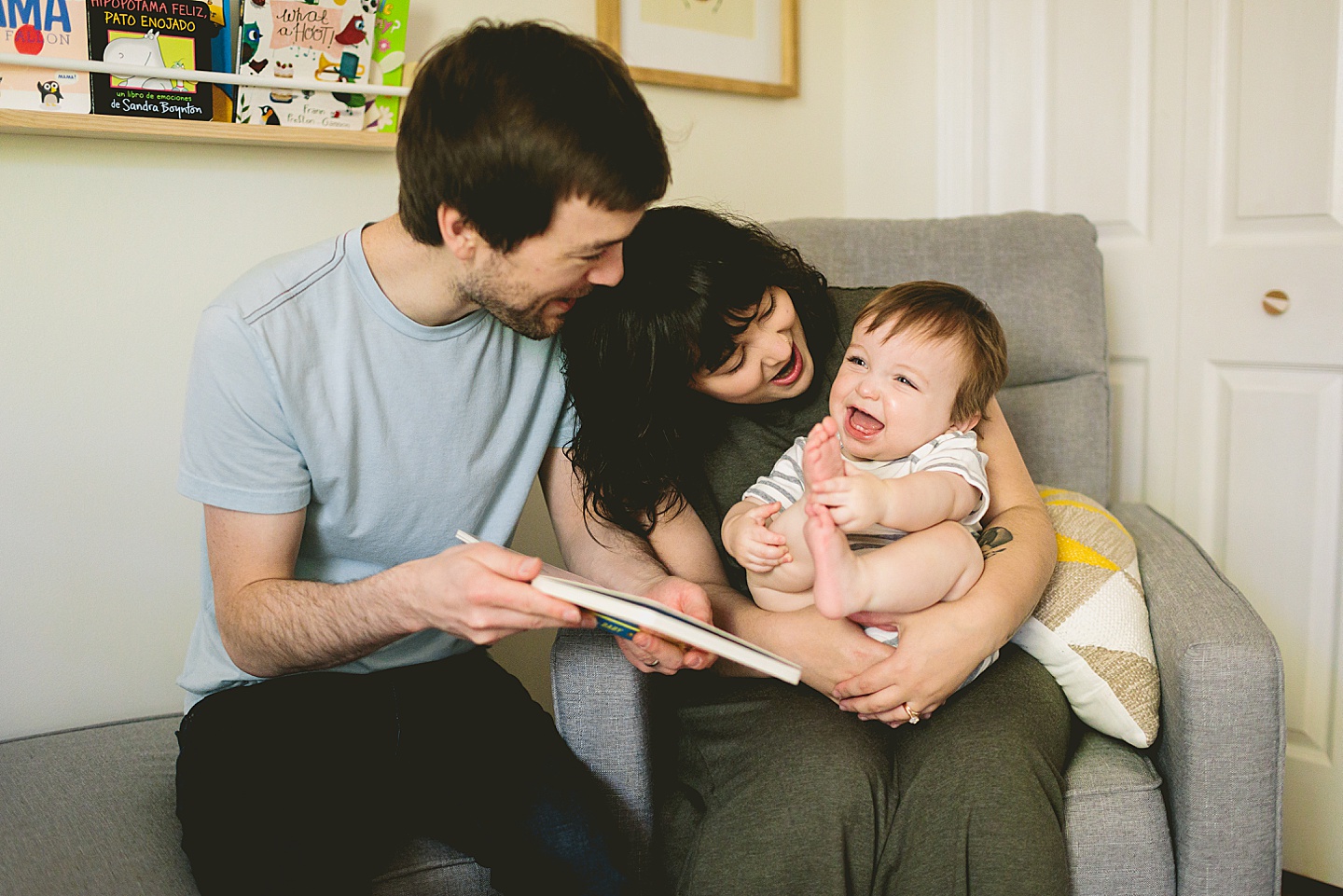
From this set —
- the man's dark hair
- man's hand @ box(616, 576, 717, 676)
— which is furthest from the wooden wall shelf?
man's hand @ box(616, 576, 717, 676)

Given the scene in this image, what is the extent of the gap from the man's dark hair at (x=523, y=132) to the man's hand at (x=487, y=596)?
35cm

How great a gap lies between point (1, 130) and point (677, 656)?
46.2 inches

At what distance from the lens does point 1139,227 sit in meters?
2.19

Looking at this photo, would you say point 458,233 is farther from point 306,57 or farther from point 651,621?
point 306,57

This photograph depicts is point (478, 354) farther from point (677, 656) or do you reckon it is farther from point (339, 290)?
point (677, 656)

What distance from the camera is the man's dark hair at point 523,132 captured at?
109 centimetres

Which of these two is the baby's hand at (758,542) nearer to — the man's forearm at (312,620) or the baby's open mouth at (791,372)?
the baby's open mouth at (791,372)

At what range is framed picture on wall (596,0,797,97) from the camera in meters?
2.16

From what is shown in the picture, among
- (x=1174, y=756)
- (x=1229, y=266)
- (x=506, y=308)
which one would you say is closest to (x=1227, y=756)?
(x=1174, y=756)

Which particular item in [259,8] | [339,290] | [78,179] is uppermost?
[259,8]

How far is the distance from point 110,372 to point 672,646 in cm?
101

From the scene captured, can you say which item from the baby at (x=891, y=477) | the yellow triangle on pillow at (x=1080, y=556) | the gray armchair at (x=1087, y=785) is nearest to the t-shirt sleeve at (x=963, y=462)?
the baby at (x=891, y=477)

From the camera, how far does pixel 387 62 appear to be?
1743mm

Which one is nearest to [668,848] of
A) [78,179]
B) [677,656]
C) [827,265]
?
[677,656]
